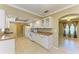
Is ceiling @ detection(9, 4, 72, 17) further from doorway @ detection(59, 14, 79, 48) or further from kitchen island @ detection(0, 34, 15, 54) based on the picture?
kitchen island @ detection(0, 34, 15, 54)

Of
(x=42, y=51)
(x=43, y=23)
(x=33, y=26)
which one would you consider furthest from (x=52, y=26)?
(x=42, y=51)

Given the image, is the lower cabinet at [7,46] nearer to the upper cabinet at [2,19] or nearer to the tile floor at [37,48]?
the tile floor at [37,48]

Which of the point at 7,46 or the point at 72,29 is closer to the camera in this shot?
the point at 7,46

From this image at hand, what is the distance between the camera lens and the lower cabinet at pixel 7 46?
74.5 inches

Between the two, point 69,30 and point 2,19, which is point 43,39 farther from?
point 2,19

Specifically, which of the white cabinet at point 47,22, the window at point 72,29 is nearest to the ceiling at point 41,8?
the white cabinet at point 47,22

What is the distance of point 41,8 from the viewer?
78.2 inches

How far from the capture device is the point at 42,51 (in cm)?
198

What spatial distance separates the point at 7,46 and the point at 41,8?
0.95 metres

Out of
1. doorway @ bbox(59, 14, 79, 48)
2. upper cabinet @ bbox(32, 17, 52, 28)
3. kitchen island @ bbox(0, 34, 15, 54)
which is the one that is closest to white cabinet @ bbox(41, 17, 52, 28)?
upper cabinet @ bbox(32, 17, 52, 28)

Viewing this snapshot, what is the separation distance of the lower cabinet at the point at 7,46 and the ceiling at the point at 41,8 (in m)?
0.65

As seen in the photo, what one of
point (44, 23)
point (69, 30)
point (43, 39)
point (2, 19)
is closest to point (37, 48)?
point (43, 39)
